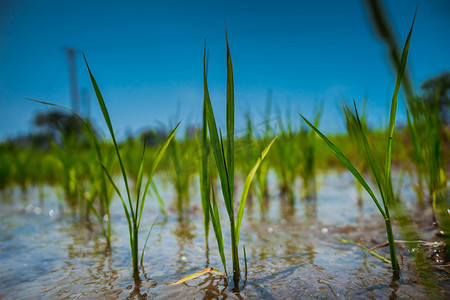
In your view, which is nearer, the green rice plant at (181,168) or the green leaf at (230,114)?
the green leaf at (230,114)

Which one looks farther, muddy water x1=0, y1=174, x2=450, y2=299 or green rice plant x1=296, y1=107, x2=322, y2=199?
green rice plant x1=296, y1=107, x2=322, y2=199

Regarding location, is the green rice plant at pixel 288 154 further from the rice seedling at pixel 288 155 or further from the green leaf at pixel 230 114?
the green leaf at pixel 230 114

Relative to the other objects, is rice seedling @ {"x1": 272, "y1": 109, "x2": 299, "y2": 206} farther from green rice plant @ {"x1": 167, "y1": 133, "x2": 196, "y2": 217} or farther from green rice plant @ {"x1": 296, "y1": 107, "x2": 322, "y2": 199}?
green rice plant @ {"x1": 167, "y1": 133, "x2": 196, "y2": 217}

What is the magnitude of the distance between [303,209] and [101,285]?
5.02 ft

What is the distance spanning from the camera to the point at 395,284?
0.95m

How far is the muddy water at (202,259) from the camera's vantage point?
96cm

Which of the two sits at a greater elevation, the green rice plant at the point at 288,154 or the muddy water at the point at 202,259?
the green rice plant at the point at 288,154

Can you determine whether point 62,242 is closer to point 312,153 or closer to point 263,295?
point 263,295

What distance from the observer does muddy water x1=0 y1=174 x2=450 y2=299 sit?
0.96 m

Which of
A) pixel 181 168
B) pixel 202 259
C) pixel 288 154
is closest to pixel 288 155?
pixel 288 154

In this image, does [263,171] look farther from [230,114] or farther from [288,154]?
[230,114]

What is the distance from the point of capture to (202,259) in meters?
1.27

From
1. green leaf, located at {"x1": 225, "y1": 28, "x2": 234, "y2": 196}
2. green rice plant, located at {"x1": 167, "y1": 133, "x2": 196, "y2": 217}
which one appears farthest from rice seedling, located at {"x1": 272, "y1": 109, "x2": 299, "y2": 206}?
green leaf, located at {"x1": 225, "y1": 28, "x2": 234, "y2": 196}

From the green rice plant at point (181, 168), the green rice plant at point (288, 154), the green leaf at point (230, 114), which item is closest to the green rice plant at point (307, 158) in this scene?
the green rice plant at point (288, 154)
